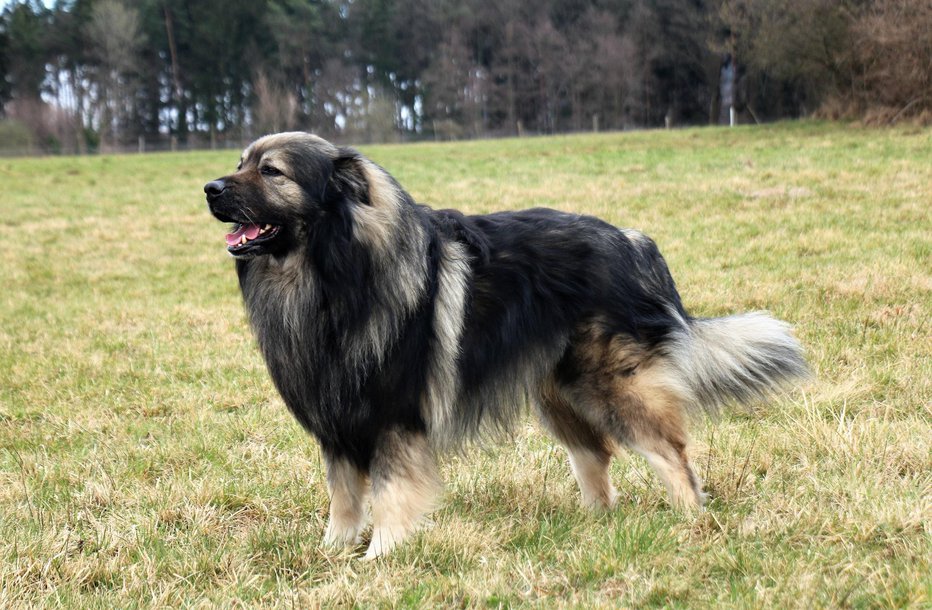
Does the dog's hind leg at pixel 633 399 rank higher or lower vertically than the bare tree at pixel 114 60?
lower

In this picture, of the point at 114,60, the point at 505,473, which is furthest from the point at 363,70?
the point at 505,473

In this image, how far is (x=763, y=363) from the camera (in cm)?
378

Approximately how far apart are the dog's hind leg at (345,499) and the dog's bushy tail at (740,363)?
5.14 feet

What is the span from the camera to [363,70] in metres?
61.4

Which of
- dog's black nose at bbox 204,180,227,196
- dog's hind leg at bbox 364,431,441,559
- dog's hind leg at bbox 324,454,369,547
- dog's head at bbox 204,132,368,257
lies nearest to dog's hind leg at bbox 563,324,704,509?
dog's hind leg at bbox 364,431,441,559

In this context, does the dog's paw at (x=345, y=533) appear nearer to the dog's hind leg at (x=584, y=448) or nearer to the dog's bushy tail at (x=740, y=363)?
the dog's hind leg at (x=584, y=448)

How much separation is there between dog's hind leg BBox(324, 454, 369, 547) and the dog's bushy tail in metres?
1.57

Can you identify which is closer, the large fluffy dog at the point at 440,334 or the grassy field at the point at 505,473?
the grassy field at the point at 505,473

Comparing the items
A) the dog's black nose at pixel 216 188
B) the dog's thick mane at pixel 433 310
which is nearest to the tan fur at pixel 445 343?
the dog's thick mane at pixel 433 310

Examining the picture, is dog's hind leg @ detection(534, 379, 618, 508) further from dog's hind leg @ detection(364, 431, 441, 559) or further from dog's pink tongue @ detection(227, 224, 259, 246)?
dog's pink tongue @ detection(227, 224, 259, 246)

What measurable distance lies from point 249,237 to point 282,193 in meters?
0.22

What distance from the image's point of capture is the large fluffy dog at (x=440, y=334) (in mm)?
3225

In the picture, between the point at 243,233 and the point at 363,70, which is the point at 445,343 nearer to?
the point at 243,233

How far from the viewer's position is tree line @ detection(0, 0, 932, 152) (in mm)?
50469
